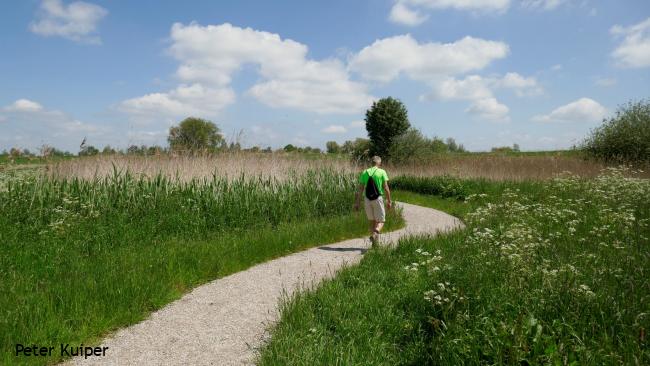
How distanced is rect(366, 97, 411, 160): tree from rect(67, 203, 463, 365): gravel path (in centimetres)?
3425

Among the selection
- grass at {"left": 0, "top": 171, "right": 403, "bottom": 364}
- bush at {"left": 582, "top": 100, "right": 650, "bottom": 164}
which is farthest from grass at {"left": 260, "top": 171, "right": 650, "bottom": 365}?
bush at {"left": 582, "top": 100, "right": 650, "bottom": 164}

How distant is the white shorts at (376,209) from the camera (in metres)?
8.90

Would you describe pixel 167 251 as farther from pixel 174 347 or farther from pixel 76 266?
pixel 174 347

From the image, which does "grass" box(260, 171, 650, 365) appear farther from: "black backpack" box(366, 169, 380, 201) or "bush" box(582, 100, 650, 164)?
"bush" box(582, 100, 650, 164)

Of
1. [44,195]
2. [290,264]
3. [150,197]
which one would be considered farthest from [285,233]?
[44,195]

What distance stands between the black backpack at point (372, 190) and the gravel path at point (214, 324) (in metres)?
2.09

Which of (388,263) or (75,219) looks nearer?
(388,263)

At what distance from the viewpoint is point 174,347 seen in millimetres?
4320

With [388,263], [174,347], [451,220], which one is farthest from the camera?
[451,220]

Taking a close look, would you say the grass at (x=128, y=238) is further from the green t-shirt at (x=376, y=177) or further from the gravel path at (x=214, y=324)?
the green t-shirt at (x=376, y=177)

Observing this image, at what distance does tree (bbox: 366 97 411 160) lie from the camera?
41.6 meters

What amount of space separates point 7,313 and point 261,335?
2.96 m

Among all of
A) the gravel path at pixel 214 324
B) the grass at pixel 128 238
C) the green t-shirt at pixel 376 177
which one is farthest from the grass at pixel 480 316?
the green t-shirt at pixel 376 177

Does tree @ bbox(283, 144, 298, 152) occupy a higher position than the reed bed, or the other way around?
tree @ bbox(283, 144, 298, 152)
